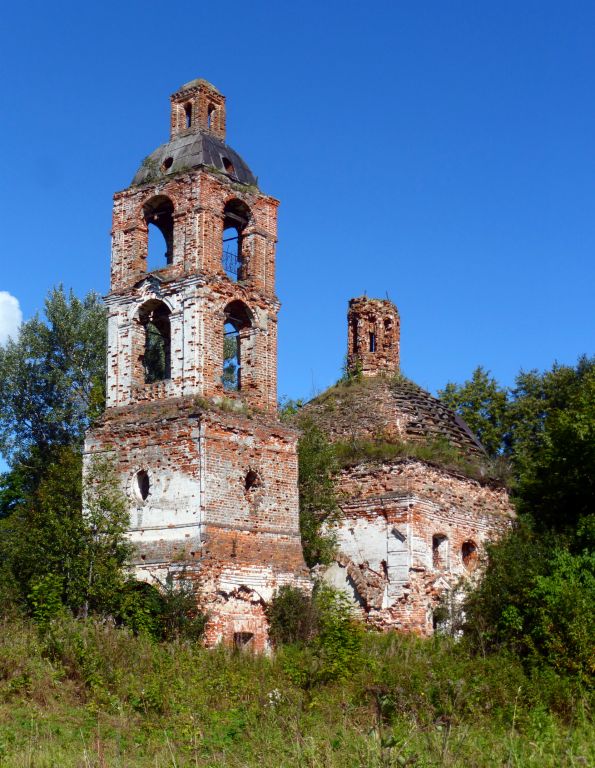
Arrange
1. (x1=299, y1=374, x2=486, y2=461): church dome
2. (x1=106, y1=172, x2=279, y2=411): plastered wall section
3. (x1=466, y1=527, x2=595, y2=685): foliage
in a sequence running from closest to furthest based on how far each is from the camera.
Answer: (x1=466, y1=527, x2=595, y2=685): foliage, (x1=106, y1=172, x2=279, y2=411): plastered wall section, (x1=299, y1=374, x2=486, y2=461): church dome

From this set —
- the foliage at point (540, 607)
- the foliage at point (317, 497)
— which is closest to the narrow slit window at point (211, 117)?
the foliage at point (317, 497)

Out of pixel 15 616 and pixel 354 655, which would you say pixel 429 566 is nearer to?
pixel 354 655

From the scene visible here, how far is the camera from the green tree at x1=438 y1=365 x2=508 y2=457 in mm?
30703

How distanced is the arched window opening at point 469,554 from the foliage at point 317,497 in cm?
273

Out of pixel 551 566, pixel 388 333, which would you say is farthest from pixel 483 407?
pixel 551 566

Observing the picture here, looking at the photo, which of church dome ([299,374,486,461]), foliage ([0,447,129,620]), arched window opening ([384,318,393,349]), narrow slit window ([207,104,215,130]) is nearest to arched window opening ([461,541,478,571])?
church dome ([299,374,486,461])

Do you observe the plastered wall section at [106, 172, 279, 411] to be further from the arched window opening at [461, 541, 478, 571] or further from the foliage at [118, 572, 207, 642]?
the arched window opening at [461, 541, 478, 571]

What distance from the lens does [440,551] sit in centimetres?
2045

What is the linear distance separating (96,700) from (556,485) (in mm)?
11091

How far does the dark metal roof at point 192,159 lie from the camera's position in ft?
62.6

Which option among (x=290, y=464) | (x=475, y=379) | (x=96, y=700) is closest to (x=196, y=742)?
(x=96, y=700)

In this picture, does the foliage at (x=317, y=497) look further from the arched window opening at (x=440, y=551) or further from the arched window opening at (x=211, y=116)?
the arched window opening at (x=211, y=116)

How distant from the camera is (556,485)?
20734 mm

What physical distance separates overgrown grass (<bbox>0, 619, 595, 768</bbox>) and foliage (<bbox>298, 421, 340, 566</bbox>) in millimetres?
3632
